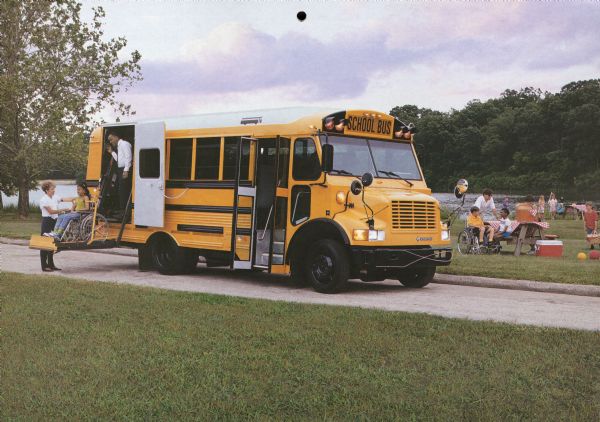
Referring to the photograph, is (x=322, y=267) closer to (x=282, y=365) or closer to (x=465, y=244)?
(x=282, y=365)

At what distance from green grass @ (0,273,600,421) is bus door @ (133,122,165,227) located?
214 inches

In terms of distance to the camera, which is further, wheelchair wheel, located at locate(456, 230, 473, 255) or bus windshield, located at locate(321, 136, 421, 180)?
wheelchair wheel, located at locate(456, 230, 473, 255)

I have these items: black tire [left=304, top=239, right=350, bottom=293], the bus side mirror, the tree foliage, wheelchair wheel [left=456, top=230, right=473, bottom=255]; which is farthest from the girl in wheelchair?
the tree foliage

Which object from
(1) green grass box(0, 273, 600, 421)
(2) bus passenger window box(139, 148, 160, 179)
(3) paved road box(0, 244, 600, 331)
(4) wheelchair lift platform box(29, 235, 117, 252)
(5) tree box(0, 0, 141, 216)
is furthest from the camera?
(5) tree box(0, 0, 141, 216)

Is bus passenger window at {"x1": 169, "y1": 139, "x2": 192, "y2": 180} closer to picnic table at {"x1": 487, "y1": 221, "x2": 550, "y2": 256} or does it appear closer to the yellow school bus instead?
the yellow school bus

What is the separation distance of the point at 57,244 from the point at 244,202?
4.30 m

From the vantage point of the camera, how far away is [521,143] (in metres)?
94.9

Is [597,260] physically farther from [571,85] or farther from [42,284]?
[571,85]

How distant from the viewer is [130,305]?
9344 mm

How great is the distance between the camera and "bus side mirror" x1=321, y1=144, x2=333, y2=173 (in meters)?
11.8

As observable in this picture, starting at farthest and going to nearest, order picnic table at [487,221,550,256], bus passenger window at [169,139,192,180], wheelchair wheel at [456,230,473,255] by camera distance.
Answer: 1. wheelchair wheel at [456,230,473,255]
2. picnic table at [487,221,550,256]
3. bus passenger window at [169,139,192,180]

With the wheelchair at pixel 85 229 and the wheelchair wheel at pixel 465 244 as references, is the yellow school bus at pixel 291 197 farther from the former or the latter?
the wheelchair wheel at pixel 465 244

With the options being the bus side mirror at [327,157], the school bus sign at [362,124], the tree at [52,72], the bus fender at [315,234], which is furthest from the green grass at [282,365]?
the tree at [52,72]

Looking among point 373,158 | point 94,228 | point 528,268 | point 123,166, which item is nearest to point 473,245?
point 528,268
